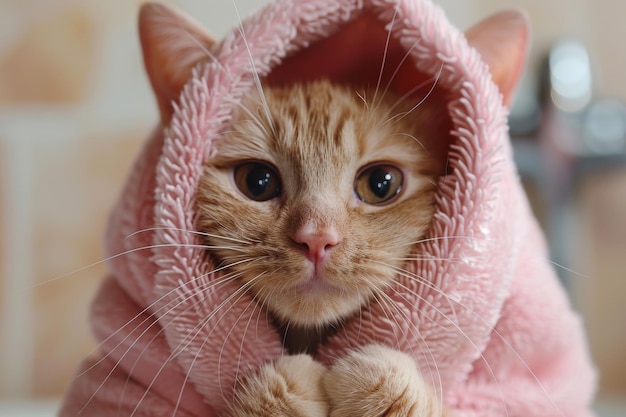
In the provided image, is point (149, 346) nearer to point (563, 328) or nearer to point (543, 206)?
point (563, 328)

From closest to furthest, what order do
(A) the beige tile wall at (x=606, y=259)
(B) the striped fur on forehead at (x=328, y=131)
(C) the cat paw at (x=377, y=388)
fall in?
(C) the cat paw at (x=377, y=388) < (B) the striped fur on forehead at (x=328, y=131) < (A) the beige tile wall at (x=606, y=259)

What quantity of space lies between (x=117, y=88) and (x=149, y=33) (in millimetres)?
1050

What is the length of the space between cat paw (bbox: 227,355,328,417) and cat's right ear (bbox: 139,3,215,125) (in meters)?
0.31

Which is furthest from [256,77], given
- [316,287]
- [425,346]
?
[425,346]

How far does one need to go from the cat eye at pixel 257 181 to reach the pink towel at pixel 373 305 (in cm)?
5

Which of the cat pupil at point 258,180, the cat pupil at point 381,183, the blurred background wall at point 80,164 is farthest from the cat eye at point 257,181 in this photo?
the blurred background wall at point 80,164

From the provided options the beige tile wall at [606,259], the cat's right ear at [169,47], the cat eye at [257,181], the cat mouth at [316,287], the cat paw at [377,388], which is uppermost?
the cat's right ear at [169,47]

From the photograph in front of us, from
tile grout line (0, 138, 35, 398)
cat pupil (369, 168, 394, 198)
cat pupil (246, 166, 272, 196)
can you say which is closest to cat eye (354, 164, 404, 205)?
cat pupil (369, 168, 394, 198)

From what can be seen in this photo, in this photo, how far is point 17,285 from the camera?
1.68 meters

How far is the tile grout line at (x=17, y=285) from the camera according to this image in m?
1.68

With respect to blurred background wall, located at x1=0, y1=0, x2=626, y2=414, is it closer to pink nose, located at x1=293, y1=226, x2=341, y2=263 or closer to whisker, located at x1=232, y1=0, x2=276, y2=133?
whisker, located at x1=232, y1=0, x2=276, y2=133

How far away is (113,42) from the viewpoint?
1701 mm

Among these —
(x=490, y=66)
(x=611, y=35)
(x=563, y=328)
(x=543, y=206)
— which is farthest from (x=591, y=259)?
(x=490, y=66)

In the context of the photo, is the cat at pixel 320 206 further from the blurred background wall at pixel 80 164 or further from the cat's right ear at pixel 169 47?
the blurred background wall at pixel 80 164
